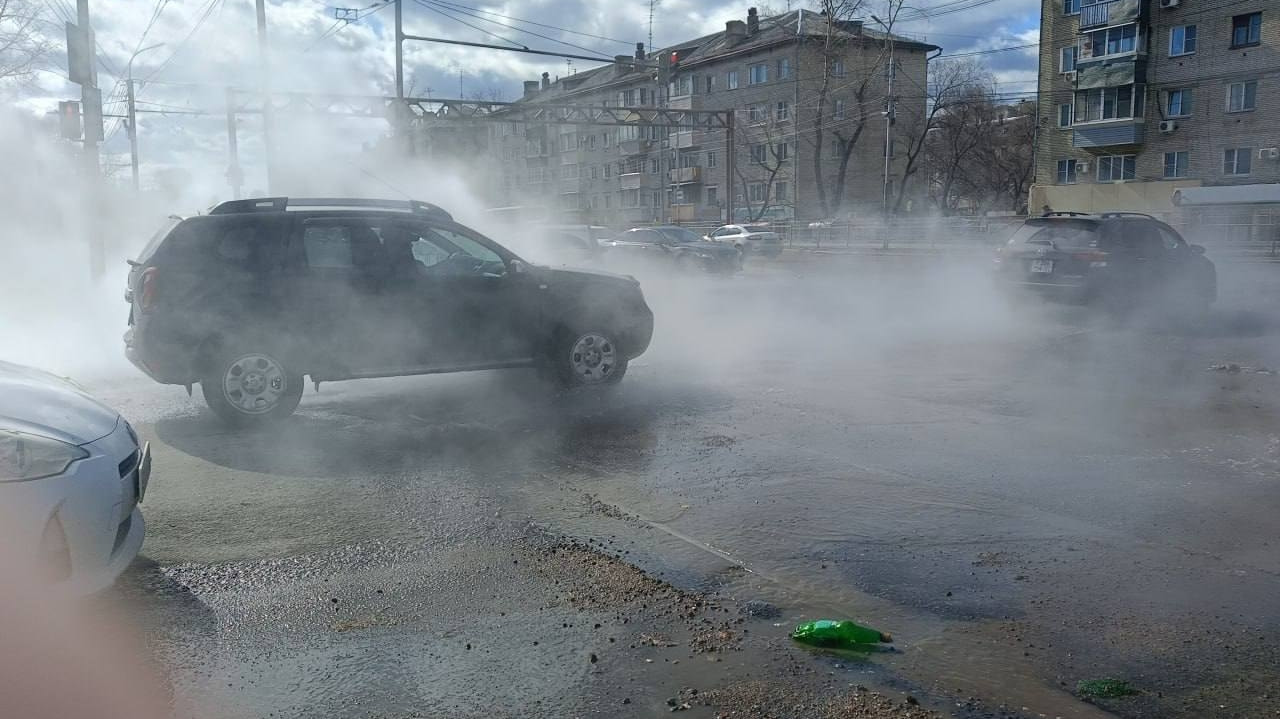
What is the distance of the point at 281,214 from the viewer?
25.6 feet

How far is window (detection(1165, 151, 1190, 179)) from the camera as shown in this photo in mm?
46156

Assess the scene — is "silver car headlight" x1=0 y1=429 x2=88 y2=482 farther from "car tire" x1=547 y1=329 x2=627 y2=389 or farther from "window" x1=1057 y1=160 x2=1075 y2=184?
"window" x1=1057 y1=160 x2=1075 y2=184

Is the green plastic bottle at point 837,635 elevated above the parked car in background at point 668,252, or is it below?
below

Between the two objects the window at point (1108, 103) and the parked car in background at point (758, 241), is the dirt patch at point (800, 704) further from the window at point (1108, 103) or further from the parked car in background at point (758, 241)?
the window at point (1108, 103)

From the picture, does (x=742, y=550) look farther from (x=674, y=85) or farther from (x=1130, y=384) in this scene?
Result: (x=674, y=85)

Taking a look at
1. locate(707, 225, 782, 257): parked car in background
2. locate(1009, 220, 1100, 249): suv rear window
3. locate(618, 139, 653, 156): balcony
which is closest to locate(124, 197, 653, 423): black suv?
locate(1009, 220, 1100, 249): suv rear window

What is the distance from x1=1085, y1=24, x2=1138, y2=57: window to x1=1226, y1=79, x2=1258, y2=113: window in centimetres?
487

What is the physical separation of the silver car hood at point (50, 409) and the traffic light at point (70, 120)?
49.4ft

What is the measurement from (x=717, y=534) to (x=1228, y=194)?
45524mm

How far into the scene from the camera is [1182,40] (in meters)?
45.5

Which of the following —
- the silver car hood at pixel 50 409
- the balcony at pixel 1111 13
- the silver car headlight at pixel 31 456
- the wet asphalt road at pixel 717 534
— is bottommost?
the wet asphalt road at pixel 717 534

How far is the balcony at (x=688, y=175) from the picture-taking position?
66062 millimetres

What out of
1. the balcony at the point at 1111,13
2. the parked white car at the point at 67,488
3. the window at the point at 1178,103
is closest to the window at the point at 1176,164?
the window at the point at 1178,103

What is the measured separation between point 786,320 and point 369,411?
8.48 m
